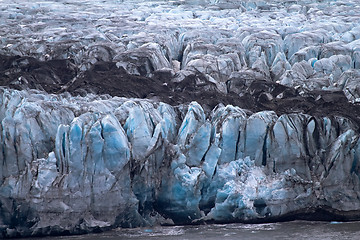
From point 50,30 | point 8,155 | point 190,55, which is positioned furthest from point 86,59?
point 8,155

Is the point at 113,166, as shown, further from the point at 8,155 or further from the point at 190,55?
the point at 190,55

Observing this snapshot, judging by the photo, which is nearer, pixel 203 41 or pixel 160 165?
pixel 160 165

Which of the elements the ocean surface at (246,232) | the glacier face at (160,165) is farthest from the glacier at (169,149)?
the ocean surface at (246,232)

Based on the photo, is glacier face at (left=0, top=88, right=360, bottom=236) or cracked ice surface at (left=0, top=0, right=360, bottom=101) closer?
glacier face at (left=0, top=88, right=360, bottom=236)

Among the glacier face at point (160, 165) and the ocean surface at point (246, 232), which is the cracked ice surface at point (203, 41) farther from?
the ocean surface at point (246, 232)

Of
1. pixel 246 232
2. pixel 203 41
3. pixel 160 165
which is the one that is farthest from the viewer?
pixel 203 41

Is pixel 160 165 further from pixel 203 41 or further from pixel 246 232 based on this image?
pixel 203 41

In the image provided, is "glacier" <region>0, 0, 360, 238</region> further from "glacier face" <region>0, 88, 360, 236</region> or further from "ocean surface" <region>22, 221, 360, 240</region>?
"ocean surface" <region>22, 221, 360, 240</region>

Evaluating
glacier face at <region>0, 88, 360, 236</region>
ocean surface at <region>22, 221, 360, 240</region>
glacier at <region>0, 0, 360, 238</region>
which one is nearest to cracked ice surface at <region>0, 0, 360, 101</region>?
glacier at <region>0, 0, 360, 238</region>

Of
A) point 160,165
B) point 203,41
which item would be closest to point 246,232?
point 160,165
